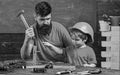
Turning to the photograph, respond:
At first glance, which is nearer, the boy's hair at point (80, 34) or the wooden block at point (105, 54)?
the boy's hair at point (80, 34)

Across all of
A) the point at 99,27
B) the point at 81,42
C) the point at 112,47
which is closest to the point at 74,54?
the point at 81,42

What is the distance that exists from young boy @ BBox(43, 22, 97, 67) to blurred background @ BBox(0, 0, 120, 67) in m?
1.46

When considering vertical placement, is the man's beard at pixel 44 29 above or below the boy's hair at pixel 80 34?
above

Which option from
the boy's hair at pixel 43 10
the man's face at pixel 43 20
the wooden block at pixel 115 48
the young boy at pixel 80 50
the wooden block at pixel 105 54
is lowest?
the wooden block at pixel 105 54

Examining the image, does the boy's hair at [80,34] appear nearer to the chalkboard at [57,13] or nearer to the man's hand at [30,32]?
the man's hand at [30,32]

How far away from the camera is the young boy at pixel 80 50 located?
3936 millimetres

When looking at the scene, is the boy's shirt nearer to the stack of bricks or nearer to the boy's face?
the boy's face

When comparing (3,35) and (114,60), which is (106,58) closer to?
(114,60)

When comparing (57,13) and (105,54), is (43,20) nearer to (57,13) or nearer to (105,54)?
(105,54)

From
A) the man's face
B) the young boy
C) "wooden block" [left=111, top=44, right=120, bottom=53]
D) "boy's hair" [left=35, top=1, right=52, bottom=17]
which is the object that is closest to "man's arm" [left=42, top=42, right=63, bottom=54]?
the young boy

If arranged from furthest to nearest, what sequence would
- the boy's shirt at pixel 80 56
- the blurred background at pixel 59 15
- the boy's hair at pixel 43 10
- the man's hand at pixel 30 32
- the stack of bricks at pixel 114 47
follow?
the blurred background at pixel 59 15, the stack of bricks at pixel 114 47, the boy's shirt at pixel 80 56, the boy's hair at pixel 43 10, the man's hand at pixel 30 32

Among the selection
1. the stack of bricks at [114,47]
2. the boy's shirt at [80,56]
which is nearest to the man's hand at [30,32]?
the boy's shirt at [80,56]

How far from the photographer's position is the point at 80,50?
4.03 metres

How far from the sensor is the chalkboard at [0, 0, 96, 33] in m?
5.65
